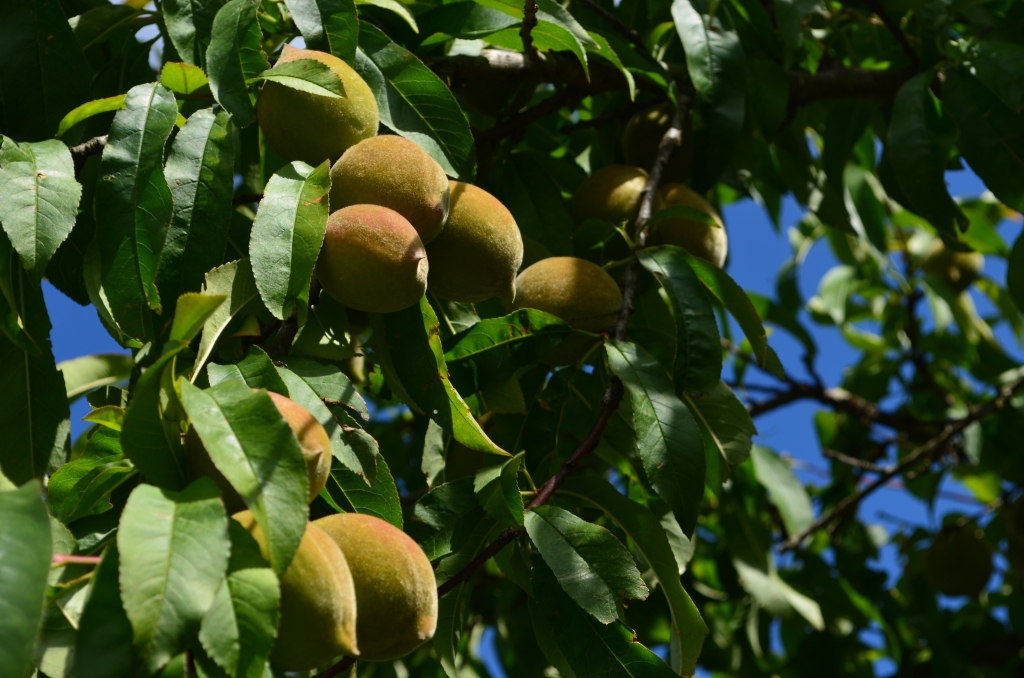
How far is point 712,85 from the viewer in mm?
1573

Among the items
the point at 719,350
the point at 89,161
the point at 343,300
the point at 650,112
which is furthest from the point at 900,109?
the point at 89,161

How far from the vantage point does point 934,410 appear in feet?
10.7

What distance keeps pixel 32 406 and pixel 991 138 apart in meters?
1.61

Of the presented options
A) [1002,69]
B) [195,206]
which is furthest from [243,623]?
[1002,69]

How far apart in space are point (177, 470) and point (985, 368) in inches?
108

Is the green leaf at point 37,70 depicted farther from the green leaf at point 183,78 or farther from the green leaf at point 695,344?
the green leaf at point 695,344

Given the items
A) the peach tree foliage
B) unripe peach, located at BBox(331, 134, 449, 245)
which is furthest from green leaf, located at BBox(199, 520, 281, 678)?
unripe peach, located at BBox(331, 134, 449, 245)

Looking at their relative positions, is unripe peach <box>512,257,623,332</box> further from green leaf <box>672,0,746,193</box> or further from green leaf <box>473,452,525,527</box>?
green leaf <box>672,0,746,193</box>

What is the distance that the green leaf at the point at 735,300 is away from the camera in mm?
1339

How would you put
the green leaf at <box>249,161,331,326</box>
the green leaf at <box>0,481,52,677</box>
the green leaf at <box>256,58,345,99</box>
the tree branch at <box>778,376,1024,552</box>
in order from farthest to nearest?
the tree branch at <box>778,376,1024,552</box> < the green leaf at <box>256,58,345,99</box> < the green leaf at <box>249,161,331,326</box> < the green leaf at <box>0,481,52,677</box>

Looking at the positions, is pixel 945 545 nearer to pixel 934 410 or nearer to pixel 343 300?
pixel 934 410

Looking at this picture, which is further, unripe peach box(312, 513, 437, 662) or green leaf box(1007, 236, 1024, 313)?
green leaf box(1007, 236, 1024, 313)

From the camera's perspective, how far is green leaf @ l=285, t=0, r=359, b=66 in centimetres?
119

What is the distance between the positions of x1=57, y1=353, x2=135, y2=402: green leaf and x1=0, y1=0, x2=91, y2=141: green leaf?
1.20ft
